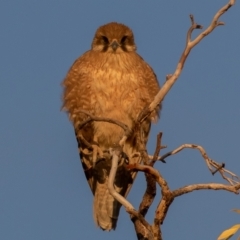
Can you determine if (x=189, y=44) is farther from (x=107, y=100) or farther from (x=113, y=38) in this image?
(x=113, y=38)

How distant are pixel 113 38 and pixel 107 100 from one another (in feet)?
2.45

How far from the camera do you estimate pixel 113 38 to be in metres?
7.42

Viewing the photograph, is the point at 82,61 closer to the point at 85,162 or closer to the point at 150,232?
the point at 85,162

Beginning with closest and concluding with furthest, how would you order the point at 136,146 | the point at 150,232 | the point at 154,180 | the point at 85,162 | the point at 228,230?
1. the point at 228,230
2. the point at 150,232
3. the point at 154,180
4. the point at 136,146
5. the point at 85,162

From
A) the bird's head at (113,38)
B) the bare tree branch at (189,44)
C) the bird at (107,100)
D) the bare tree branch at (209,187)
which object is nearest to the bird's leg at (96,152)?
the bird at (107,100)

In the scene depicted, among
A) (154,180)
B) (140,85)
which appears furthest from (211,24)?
(140,85)

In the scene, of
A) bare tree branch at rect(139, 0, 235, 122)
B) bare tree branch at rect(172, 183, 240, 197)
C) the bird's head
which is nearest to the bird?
the bird's head

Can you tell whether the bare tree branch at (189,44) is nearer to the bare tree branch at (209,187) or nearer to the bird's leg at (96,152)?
the bare tree branch at (209,187)

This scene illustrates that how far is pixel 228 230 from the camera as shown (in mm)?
3639

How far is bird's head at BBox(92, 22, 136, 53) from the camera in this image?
7.38m

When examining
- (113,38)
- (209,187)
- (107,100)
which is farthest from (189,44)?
(113,38)

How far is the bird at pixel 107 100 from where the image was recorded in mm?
7020

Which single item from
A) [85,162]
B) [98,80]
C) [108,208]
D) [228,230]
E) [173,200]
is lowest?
[228,230]

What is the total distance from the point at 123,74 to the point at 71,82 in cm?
51
